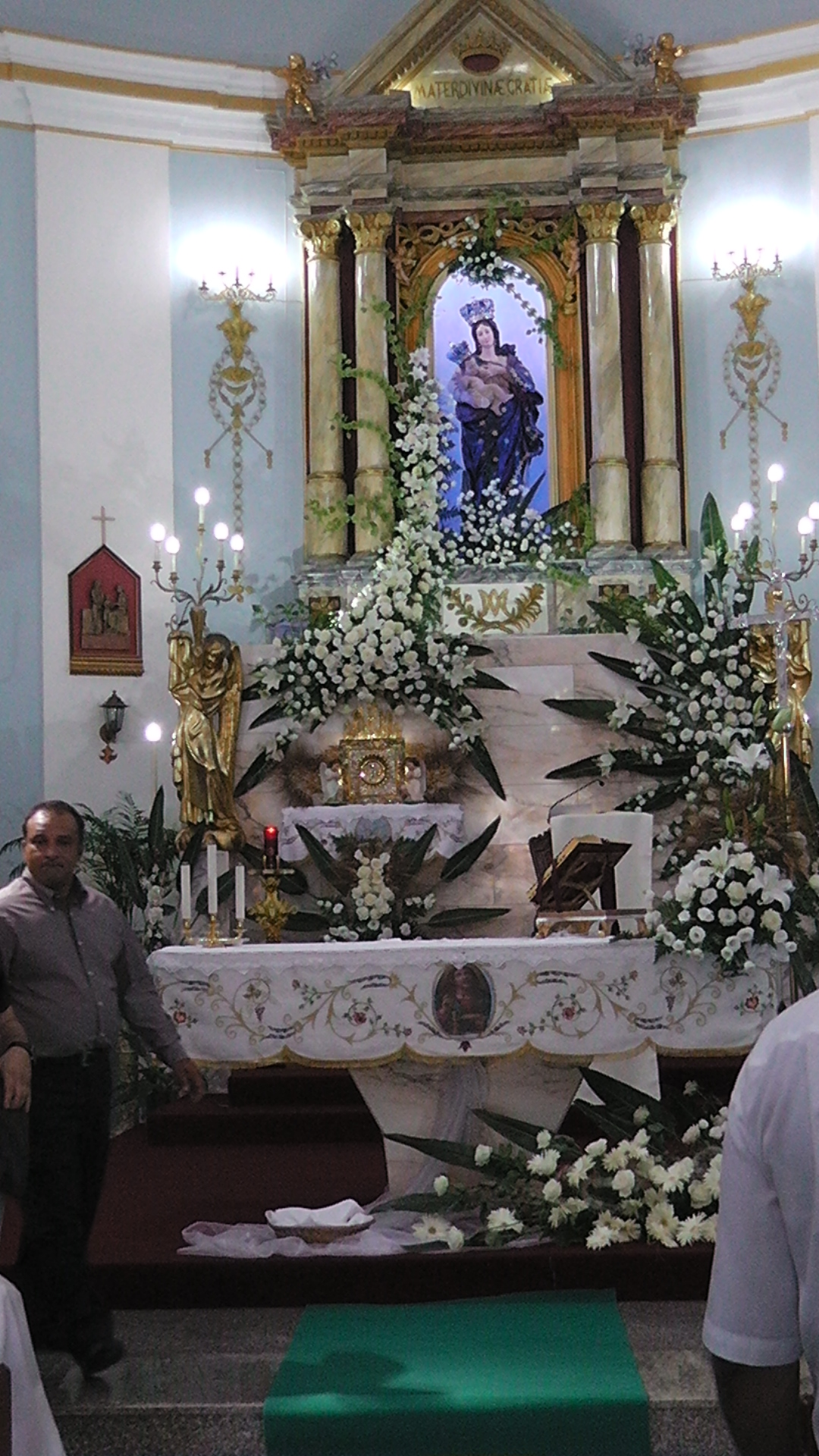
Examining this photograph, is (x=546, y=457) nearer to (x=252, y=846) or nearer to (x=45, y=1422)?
(x=252, y=846)

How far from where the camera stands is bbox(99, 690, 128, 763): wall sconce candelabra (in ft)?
38.5

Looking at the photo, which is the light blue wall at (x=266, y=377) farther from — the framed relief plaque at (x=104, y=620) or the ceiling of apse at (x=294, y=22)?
the ceiling of apse at (x=294, y=22)

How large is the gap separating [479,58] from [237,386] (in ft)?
9.58

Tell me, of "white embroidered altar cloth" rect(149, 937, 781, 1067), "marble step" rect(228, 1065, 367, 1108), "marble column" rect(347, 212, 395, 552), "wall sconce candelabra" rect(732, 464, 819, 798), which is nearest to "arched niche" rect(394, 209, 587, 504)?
"marble column" rect(347, 212, 395, 552)

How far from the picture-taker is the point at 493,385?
41.7ft

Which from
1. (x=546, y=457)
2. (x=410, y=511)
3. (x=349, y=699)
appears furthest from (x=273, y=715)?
(x=546, y=457)

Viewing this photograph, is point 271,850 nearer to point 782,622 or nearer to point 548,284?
point 782,622

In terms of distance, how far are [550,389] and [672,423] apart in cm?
95

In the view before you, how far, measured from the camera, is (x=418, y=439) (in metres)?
12.3

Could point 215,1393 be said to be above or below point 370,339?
below

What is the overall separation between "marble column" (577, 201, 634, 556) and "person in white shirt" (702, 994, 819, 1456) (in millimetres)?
10372

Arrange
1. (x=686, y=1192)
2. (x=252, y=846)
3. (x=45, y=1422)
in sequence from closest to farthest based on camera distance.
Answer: (x=45, y=1422) < (x=686, y=1192) < (x=252, y=846)

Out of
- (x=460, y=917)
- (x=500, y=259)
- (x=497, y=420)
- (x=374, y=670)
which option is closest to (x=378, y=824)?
(x=460, y=917)

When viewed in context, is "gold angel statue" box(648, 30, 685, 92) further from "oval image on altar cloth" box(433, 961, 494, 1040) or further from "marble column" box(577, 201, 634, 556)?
"oval image on altar cloth" box(433, 961, 494, 1040)
